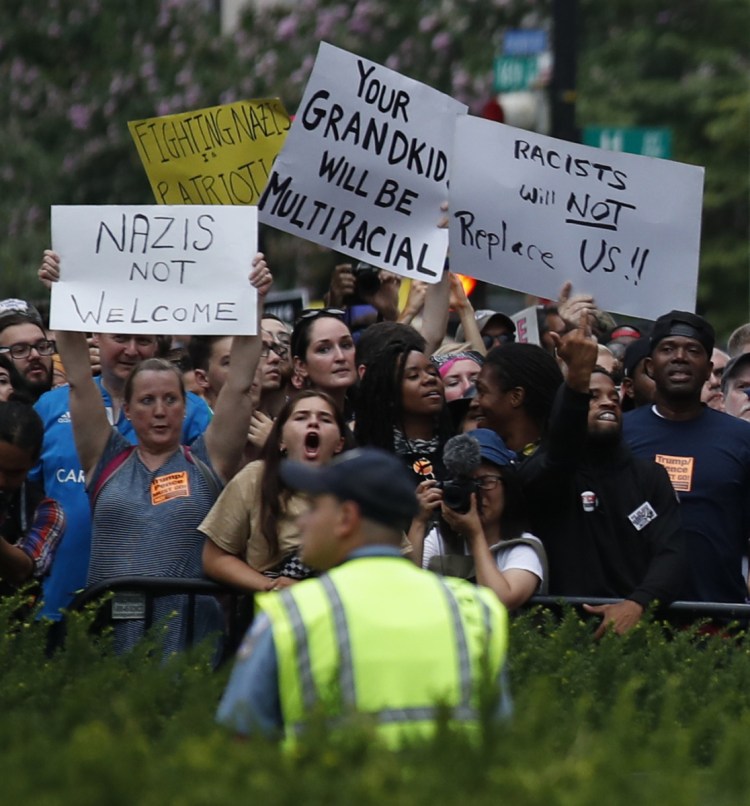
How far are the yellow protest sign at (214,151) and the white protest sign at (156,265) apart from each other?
89cm

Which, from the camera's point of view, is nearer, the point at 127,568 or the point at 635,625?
the point at 635,625

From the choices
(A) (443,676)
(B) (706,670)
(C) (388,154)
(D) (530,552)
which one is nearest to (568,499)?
(D) (530,552)

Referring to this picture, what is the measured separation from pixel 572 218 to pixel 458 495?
210cm

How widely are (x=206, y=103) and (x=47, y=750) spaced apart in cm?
2025

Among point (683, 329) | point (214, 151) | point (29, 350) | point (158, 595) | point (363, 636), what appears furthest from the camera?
point (214, 151)

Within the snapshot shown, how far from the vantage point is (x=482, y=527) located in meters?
7.59

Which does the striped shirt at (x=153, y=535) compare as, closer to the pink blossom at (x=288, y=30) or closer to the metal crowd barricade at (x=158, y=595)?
the metal crowd barricade at (x=158, y=595)

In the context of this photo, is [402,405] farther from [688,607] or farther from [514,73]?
[514,73]

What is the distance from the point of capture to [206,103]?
2406cm

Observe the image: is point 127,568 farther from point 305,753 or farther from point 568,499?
point 305,753

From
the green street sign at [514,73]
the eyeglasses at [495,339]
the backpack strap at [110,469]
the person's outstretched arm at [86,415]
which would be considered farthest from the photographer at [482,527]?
the green street sign at [514,73]

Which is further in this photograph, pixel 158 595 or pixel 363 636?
pixel 158 595

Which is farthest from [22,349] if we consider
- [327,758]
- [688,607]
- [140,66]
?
[140,66]

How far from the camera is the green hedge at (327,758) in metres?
3.94
